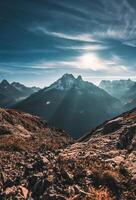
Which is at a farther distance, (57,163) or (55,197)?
(57,163)

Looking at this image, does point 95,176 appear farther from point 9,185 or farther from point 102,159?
point 9,185

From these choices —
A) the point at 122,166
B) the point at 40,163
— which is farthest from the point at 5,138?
the point at 122,166

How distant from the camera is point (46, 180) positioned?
1043 inches

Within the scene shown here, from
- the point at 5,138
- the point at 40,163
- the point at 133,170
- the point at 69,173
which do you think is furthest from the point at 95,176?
the point at 5,138

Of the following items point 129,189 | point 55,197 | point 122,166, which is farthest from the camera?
point 122,166

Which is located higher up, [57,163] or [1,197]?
[57,163]

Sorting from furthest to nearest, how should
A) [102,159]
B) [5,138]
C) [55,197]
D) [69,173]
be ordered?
[5,138], [102,159], [69,173], [55,197]

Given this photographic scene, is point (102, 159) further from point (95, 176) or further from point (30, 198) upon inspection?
point (30, 198)

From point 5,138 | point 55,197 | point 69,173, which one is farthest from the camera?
point 5,138

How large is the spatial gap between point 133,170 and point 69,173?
6.28 meters

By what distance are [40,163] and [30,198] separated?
7.19m

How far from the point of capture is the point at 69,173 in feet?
90.1

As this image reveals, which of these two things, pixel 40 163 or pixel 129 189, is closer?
pixel 129 189

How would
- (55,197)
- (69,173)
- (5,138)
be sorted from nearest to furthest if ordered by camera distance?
1. (55,197)
2. (69,173)
3. (5,138)
